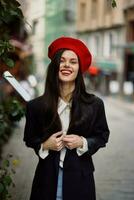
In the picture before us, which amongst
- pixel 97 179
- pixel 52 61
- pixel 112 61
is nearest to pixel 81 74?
pixel 52 61

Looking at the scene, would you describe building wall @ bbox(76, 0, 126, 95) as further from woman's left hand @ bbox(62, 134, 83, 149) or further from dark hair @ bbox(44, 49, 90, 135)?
woman's left hand @ bbox(62, 134, 83, 149)

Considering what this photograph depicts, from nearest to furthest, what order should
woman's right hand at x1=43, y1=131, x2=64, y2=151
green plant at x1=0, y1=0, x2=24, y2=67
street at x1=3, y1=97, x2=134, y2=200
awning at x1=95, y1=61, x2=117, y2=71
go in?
woman's right hand at x1=43, y1=131, x2=64, y2=151 < green plant at x1=0, y1=0, x2=24, y2=67 < street at x1=3, y1=97, x2=134, y2=200 < awning at x1=95, y1=61, x2=117, y2=71

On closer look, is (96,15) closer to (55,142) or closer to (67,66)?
(67,66)

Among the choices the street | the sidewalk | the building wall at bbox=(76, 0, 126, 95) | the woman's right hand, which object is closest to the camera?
the woman's right hand

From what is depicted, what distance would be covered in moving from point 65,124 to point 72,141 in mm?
142

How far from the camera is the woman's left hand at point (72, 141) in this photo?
11.5 ft

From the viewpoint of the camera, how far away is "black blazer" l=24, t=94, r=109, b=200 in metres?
3.57

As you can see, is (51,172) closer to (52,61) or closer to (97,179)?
(52,61)

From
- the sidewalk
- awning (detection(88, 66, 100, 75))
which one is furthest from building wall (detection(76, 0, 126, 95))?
the sidewalk

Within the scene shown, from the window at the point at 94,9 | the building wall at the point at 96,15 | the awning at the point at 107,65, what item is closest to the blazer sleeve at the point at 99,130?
the building wall at the point at 96,15

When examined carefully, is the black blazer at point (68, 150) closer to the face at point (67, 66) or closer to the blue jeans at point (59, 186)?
the blue jeans at point (59, 186)

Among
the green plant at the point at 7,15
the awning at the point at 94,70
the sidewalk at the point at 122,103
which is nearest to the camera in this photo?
the green plant at the point at 7,15

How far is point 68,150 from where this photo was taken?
3.59m

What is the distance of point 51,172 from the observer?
356cm
